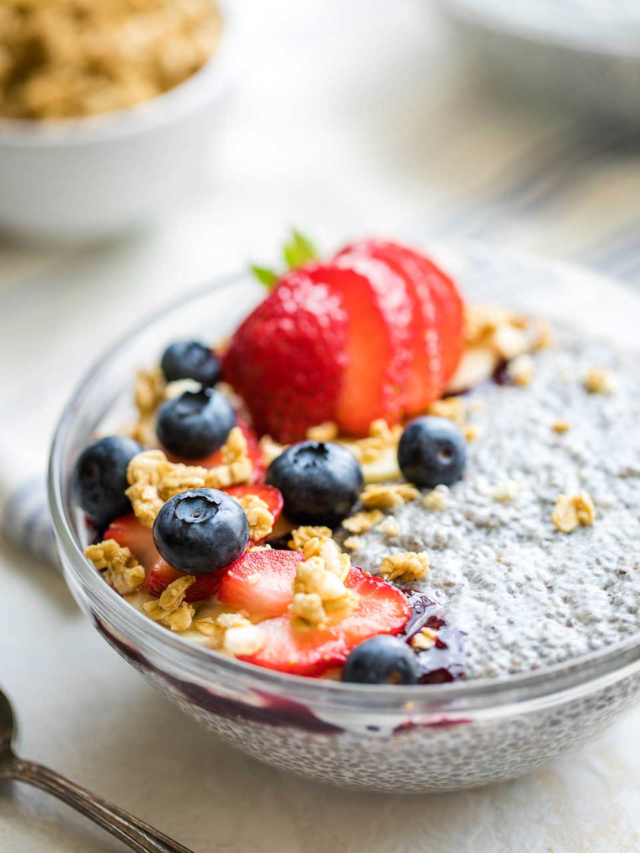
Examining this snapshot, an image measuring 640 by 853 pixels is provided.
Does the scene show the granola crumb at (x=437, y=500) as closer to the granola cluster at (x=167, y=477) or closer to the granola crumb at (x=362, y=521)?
the granola crumb at (x=362, y=521)

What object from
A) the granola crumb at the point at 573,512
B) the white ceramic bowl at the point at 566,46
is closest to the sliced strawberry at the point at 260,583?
the granola crumb at the point at 573,512

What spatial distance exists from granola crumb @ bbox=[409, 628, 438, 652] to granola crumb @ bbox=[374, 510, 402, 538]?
161 millimetres

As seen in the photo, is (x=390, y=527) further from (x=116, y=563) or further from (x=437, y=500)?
(x=116, y=563)

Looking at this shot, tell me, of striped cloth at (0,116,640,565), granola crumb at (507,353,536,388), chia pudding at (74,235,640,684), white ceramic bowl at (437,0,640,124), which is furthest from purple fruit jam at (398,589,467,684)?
white ceramic bowl at (437,0,640,124)

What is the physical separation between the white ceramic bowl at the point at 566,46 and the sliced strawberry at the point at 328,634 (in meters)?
1.49

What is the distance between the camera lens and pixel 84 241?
85.5 inches

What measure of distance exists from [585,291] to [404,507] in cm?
64

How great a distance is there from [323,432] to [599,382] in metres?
0.42

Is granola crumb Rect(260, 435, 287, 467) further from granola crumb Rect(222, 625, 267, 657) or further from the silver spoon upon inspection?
the silver spoon

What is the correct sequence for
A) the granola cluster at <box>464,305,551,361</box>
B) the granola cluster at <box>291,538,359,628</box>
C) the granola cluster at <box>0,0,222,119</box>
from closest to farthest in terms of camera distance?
the granola cluster at <box>291,538,359,628</box>
the granola cluster at <box>464,305,551,361</box>
the granola cluster at <box>0,0,222,119</box>

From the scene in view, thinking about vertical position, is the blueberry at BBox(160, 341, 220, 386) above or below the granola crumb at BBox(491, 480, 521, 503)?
above

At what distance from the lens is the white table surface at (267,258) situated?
46.5 inches

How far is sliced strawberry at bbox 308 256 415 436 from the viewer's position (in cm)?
141

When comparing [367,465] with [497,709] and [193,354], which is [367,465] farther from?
[497,709]
